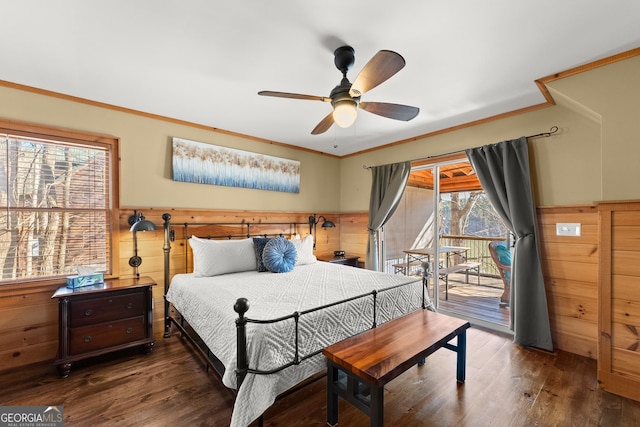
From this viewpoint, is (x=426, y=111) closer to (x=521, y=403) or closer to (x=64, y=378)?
(x=521, y=403)

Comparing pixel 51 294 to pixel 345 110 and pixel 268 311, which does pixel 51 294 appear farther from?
pixel 345 110

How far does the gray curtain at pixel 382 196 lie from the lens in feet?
13.6

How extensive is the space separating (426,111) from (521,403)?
9.00ft

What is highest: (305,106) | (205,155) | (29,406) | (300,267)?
(305,106)

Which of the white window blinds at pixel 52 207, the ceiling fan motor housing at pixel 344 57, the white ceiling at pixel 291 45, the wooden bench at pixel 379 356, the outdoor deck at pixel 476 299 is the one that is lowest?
the outdoor deck at pixel 476 299

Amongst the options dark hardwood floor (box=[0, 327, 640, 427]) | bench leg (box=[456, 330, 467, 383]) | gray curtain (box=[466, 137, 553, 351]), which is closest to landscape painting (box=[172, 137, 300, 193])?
dark hardwood floor (box=[0, 327, 640, 427])

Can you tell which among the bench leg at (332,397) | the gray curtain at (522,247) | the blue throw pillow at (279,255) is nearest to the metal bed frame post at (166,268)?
the blue throw pillow at (279,255)

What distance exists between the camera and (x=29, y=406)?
2.01m

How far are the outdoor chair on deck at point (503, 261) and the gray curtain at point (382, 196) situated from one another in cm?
140

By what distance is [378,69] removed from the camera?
167 centimetres

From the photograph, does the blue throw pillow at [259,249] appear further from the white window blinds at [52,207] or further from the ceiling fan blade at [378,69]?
the ceiling fan blade at [378,69]

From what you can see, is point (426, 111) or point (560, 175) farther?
point (426, 111)

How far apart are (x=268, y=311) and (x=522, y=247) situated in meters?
2.69

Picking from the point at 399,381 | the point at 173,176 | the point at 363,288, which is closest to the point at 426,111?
the point at 363,288
